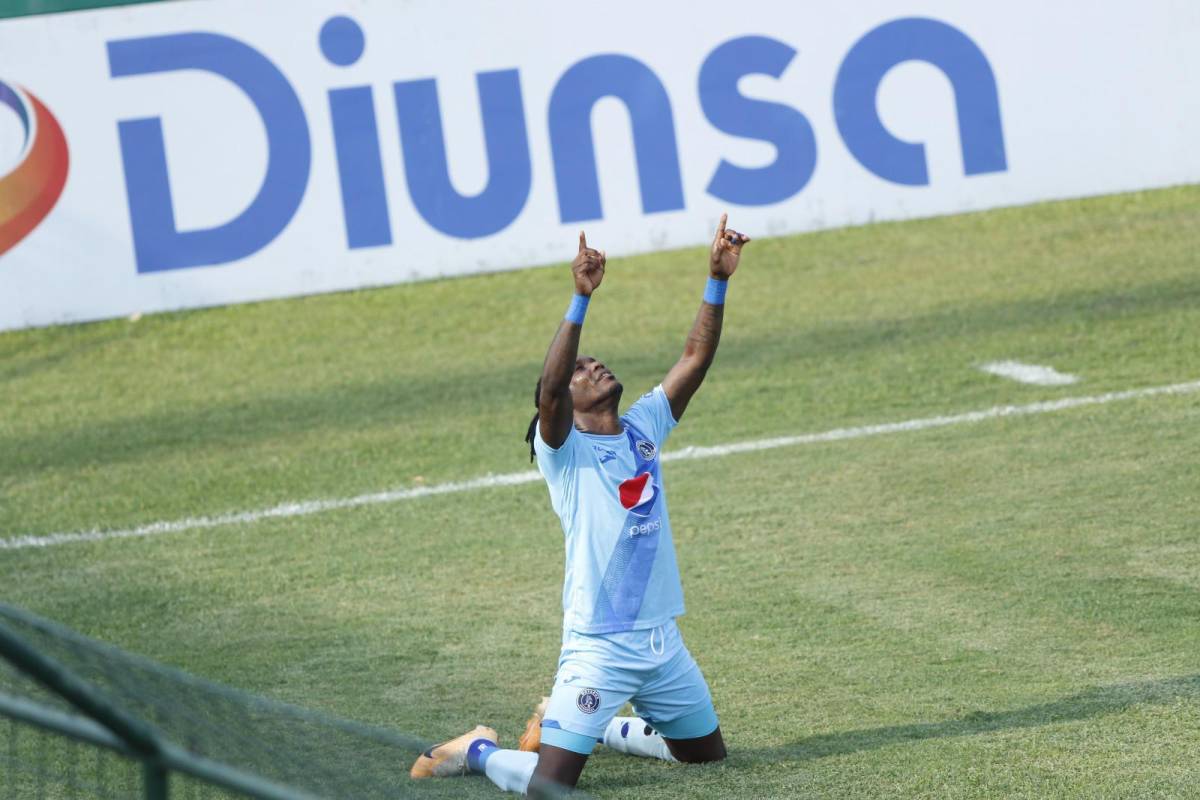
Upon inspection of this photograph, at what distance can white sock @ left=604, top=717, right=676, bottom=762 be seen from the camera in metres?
5.93

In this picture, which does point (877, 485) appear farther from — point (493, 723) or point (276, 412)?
point (276, 412)

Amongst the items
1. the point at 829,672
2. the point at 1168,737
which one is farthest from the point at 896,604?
the point at 1168,737

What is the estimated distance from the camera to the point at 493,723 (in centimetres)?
646

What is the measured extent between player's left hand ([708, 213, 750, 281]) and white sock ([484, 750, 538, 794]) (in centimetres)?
184

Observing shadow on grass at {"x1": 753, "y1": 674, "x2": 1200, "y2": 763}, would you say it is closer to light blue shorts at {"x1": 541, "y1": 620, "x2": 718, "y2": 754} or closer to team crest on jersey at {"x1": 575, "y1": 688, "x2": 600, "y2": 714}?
light blue shorts at {"x1": 541, "y1": 620, "x2": 718, "y2": 754}

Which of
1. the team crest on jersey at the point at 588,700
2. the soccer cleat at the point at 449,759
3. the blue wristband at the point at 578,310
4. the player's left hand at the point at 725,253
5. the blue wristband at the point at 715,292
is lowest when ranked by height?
the soccer cleat at the point at 449,759

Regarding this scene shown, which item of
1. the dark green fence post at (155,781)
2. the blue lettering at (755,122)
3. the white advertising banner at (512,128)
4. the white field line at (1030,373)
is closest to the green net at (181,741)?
the dark green fence post at (155,781)

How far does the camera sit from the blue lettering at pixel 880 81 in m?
8.81

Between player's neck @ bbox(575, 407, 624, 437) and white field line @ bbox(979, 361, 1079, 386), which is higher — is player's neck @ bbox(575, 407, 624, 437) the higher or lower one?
the higher one

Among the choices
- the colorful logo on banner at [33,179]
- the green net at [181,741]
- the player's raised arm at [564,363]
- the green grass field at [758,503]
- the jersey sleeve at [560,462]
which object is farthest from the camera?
the colorful logo on banner at [33,179]

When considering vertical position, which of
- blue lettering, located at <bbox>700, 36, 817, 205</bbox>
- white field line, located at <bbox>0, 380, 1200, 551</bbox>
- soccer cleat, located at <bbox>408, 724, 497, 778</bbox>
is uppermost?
blue lettering, located at <bbox>700, 36, 817, 205</bbox>

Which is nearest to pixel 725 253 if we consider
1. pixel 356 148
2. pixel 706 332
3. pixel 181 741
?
pixel 706 332

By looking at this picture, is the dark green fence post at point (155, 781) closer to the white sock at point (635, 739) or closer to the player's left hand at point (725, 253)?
the white sock at point (635, 739)

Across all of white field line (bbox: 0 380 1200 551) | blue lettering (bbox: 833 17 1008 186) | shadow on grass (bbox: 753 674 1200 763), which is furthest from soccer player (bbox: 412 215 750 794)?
white field line (bbox: 0 380 1200 551)
